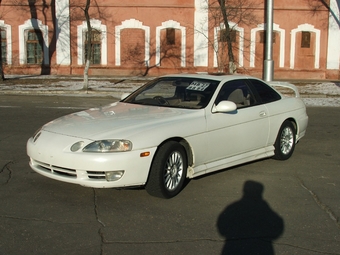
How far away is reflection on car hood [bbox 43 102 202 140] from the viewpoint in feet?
18.6

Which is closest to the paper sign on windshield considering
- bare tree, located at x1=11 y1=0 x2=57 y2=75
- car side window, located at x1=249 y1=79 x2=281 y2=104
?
car side window, located at x1=249 y1=79 x2=281 y2=104

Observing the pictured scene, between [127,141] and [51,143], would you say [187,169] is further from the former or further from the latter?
[51,143]

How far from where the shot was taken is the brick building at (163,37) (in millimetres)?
27234

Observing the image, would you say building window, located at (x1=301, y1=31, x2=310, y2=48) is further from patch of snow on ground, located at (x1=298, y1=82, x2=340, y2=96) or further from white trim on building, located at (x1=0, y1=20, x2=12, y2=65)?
white trim on building, located at (x1=0, y1=20, x2=12, y2=65)

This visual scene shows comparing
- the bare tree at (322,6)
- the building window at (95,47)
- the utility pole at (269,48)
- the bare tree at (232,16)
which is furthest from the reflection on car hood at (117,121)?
the bare tree at (322,6)

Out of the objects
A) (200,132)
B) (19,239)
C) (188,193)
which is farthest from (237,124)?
(19,239)

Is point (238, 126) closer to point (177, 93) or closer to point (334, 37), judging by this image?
point (177, 93)

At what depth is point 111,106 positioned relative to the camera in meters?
7.08

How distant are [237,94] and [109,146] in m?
2.42

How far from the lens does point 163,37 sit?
27578 millimetres

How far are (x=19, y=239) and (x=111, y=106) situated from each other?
2845 mm

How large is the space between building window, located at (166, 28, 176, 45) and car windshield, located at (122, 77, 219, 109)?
20.4 m

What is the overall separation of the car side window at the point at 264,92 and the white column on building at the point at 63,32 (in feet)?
69.6

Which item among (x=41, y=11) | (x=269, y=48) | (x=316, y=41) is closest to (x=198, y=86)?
(x=269, y=48)
